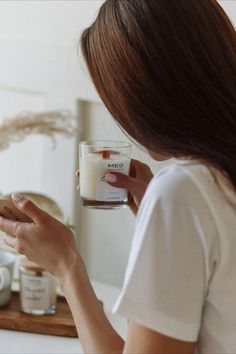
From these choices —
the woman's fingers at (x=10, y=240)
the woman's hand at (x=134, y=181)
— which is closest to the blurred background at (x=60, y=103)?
the woman's hand at (x=134, y=181)

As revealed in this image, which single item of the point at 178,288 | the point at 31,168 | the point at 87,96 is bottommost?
the point at 31,168

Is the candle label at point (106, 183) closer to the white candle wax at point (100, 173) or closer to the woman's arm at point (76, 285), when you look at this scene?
the white candle wax at point (100, 173)

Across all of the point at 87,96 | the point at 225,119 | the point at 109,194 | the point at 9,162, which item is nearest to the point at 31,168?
the point at 9,162

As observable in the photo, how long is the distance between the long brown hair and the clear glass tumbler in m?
0.21

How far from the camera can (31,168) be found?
6.19ft

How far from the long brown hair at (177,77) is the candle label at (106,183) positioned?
0.68ft

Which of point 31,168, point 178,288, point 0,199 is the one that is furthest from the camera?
point 31,168

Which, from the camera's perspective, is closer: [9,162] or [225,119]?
[225,119]

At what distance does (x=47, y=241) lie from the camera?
3.14 feet

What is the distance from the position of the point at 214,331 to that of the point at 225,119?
273 mm

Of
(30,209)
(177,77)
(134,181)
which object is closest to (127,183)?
(134,181)

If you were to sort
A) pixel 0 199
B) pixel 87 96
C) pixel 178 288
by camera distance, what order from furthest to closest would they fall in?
pixel 87 96 → pixel 0 199 → pixel 178 288

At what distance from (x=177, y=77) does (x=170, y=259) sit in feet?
0.77

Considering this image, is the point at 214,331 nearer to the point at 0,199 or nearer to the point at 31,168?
the point at 0,199
